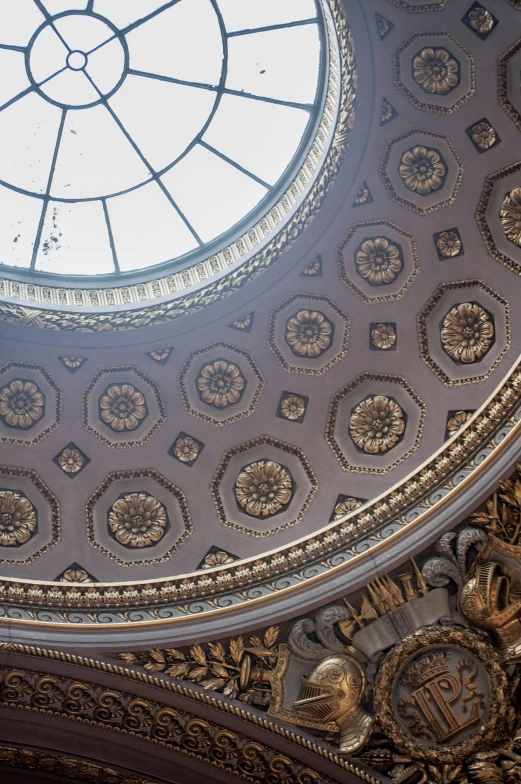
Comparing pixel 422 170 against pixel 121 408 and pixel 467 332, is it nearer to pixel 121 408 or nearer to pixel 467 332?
pixel 467 332

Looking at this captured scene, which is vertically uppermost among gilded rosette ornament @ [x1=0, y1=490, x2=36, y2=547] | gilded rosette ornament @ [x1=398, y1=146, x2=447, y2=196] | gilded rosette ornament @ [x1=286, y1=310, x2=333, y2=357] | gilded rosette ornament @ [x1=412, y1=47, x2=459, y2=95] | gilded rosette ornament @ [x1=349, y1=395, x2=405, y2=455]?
gilded rosette ornament @ [x1=412, y1=47, x2=459, y2=95]

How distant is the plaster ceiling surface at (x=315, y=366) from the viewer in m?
8.45

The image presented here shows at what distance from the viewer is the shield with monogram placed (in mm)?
7336

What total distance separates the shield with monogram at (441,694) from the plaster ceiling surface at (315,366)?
5.10ft

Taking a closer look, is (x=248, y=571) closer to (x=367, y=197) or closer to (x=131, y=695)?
(x=131, y=695)

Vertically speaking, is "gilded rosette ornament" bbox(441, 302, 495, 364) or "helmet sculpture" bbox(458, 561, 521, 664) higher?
"gilded rosette ornament" bbox(441, 302, 495, 364)

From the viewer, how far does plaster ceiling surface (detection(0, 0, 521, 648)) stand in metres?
8.45

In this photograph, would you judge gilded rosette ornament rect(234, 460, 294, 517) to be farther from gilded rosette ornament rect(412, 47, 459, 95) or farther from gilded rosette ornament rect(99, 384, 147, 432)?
gilded rosette ornament rect(412, 47, 459, 95)

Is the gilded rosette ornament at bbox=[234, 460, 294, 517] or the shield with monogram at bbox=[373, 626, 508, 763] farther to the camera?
the gilded rosette ornament at bbox=[234, 460, 294, 517]

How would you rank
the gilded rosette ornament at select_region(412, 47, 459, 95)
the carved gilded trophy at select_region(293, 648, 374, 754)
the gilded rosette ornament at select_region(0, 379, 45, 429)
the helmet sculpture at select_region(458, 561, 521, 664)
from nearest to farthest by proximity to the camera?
the helmet sculpture at select_region(458, 561, 521, 664)
the carved gilded trophy at select_region(293, 648, 374, 754)
the gilded rosette ornament at select_region(412, 47, 459, 95)
the gilded rosette ornament at select_region(0, 379, 45, 429)

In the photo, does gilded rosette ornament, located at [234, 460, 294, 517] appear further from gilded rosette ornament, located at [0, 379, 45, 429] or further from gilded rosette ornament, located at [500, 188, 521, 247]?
gilded rosette ornament, located at [500, 188, 521, 247]

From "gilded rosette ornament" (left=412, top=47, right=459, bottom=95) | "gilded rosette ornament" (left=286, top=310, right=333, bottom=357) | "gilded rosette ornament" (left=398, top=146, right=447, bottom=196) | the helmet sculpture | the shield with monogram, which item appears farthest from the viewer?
"gilded rosette ornament" (left=286, top=310, right=333, bottom=357)

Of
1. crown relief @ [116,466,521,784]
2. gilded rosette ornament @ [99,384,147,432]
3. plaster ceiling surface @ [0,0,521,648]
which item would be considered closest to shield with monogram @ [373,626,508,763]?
crown relief @ [116,466,521,784]

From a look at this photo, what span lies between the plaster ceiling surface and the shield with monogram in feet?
5.10
